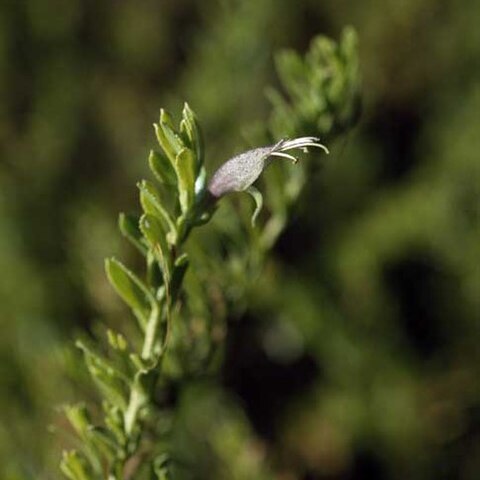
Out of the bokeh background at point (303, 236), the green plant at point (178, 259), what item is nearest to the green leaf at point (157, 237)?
the green plant at point (178, 259)

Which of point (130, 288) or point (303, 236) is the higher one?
point (303, 236)

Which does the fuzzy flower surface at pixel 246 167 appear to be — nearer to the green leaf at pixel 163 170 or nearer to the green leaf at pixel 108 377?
the green leaf at pixel 163 170

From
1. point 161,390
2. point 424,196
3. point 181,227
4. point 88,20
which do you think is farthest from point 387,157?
point 181,227

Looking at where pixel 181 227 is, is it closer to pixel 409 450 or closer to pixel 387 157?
pixel 409 450

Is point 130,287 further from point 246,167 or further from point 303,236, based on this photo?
point 303,236

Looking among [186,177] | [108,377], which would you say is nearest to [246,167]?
[186,177]
